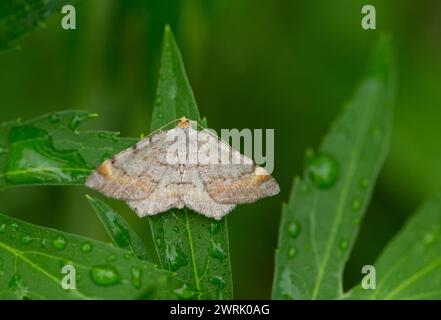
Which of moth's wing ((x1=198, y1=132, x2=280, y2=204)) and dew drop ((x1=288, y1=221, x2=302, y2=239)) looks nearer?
dew drop ((x1=288, y1=221, x2=302, y2=239))

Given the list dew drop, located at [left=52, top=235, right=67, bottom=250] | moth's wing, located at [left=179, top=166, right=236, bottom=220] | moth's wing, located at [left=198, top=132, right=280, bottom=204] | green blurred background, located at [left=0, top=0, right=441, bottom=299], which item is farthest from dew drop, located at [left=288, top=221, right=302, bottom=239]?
green blurred background, located at [left=0, top=0, right=441, bottom=299]

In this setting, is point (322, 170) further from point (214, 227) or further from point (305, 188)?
point (214, 227)

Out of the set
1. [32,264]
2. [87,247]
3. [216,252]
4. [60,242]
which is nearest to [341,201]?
[216,252]

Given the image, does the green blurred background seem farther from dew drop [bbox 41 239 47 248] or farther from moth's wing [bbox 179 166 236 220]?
dew drop [bbox 41 239 47 248]

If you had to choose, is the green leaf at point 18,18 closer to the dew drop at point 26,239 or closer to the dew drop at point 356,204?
the dew drop at point 26,239

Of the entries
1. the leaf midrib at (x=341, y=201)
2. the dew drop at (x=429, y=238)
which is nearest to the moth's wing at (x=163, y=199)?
the leaf midrib at (x=341, y=201)

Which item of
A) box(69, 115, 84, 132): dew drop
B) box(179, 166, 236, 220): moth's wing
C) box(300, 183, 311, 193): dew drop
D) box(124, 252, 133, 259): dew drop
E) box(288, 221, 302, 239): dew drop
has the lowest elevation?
box(124, 252, 133, 259): dew drop
